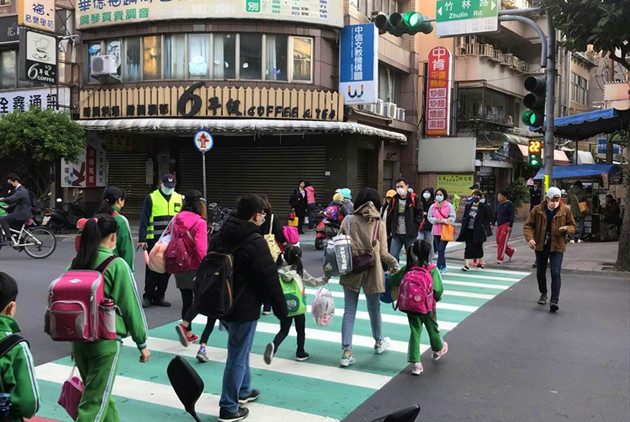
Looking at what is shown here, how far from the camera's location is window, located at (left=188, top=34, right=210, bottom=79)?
811 inches

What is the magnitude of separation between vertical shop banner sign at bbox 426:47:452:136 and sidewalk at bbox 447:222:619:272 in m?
8.98

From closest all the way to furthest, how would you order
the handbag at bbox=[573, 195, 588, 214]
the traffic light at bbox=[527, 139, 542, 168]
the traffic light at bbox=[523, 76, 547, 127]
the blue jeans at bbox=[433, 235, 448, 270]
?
the traffic light at bbox=[523, 76, 547, 127], the blue jeans at bbox=[433, 235, 448, 270], the traffic light at bbox=[527, 139, 542, 168], the handbag at bbox=[573, 195, 588, 214]

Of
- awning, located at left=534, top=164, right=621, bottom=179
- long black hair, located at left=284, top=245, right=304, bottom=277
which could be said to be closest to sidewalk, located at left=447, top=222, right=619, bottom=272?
awning, located at left=534, top=164, right=621, bottom=179

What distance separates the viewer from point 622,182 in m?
21.1

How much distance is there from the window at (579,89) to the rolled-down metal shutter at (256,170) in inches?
954

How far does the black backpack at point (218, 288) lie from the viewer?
4195 millimetres

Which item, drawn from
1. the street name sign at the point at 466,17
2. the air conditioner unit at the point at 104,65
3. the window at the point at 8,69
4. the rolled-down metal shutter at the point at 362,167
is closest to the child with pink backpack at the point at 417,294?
the street name sign at the point at 466,17

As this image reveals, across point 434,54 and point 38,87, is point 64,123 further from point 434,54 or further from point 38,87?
point 434,54

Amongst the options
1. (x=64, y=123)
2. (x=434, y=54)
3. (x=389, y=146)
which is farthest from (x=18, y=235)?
(x=434, y=54)

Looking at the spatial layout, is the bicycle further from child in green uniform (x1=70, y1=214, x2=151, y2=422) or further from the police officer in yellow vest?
child in green uniform (x1=70, y1=214, x2=151, y2=422)

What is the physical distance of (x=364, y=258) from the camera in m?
5.97

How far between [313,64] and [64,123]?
28.1 feet

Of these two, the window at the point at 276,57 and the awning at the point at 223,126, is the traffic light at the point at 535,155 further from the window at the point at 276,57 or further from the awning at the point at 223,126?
the window at the point at 276,57

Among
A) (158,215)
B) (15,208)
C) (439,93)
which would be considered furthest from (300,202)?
(158,215)
